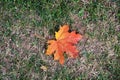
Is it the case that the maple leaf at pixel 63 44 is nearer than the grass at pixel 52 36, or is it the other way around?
the maple leaf at pixel 63 44

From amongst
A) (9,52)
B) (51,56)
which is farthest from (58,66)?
(9,52)

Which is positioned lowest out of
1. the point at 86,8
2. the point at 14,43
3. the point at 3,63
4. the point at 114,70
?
the point at 114,70

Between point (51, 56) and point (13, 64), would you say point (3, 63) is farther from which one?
point (51, 56)

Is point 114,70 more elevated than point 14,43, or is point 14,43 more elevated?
point 14,43

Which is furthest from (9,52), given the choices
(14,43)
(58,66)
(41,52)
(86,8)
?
(86,8)

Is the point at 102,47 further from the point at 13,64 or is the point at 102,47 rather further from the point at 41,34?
the point at 13,64
